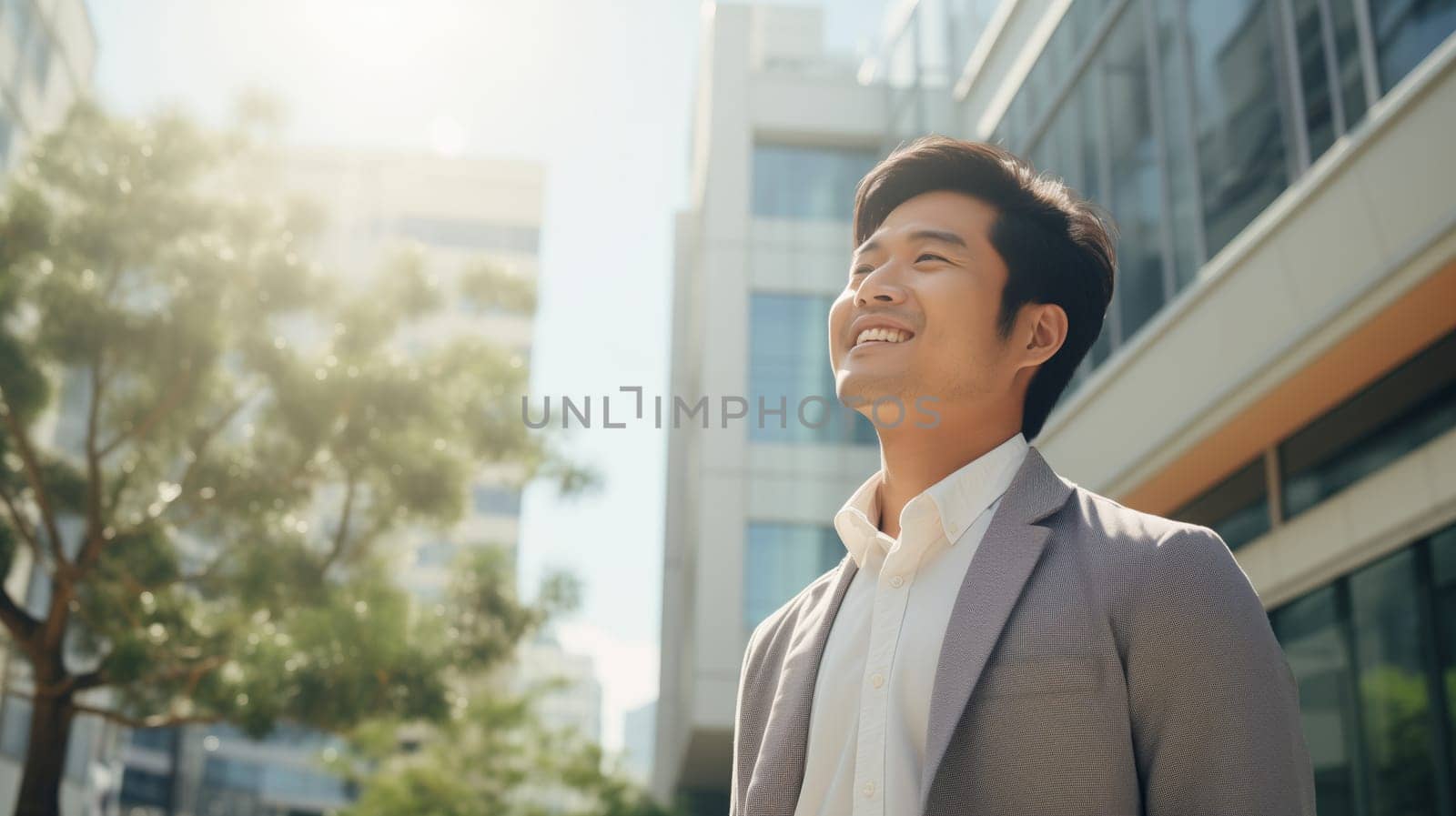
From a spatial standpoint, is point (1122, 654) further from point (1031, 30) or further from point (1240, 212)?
point (1031, 30)

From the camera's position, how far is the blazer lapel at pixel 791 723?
208 cm

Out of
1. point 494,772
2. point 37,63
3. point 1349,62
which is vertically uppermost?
point 37,63

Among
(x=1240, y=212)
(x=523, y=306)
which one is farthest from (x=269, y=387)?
(x=1240, y=212)

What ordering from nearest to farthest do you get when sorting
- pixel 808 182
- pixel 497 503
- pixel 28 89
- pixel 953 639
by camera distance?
pixel 953 639 < pixel 28 89 < pixel 808 182 < pixel 497 503

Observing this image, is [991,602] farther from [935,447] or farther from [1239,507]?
[1239,507]

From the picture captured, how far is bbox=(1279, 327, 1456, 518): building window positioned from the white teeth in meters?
6.64

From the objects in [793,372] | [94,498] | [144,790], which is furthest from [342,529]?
[144,790]

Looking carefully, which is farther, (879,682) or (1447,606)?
→ (1447,606)

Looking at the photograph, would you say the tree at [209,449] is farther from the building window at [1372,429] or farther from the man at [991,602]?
the man at [991,602]

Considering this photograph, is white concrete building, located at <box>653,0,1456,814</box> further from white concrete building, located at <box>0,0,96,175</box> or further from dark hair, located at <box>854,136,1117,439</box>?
white concrete building, located at <box>0,0,96,175</box>

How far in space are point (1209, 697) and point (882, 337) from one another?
774mm

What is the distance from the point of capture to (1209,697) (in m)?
1.74

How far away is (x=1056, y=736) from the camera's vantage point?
179cm

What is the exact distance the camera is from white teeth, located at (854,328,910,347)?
7.35 feet
